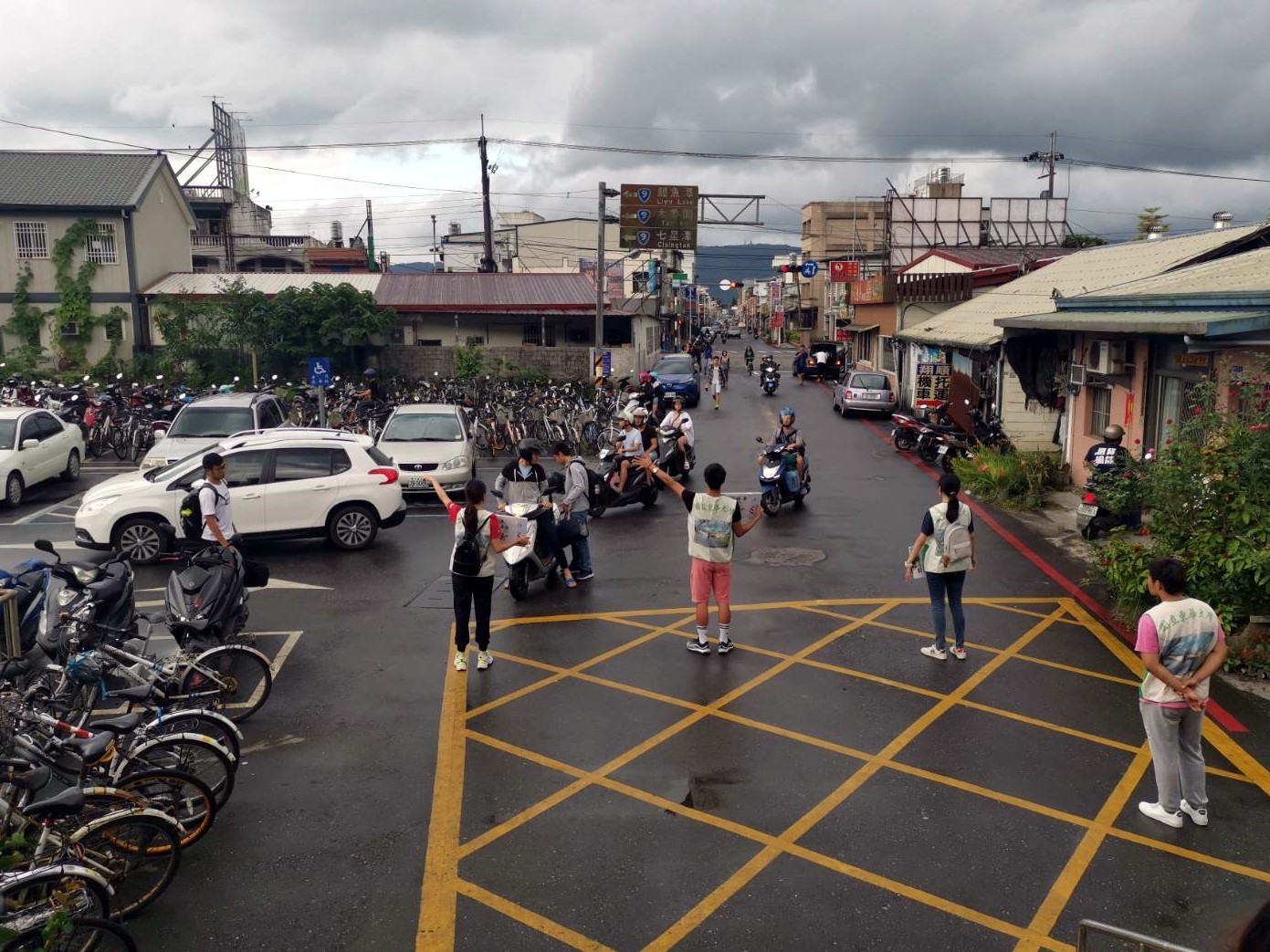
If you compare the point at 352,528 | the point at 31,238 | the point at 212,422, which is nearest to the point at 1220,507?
the point at 352,528

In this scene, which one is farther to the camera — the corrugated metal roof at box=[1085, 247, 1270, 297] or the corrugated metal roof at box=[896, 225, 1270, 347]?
the corrugated metal roof at box=[896, 225, 1270, 347]

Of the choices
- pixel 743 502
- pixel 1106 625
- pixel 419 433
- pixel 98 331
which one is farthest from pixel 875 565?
pixel 98 331

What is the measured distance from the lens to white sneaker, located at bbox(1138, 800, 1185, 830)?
6.27m

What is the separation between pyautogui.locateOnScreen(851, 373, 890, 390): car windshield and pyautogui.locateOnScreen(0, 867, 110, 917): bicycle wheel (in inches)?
1115

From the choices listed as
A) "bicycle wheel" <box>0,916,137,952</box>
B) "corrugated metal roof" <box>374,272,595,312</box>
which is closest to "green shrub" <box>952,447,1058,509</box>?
"bicycle wheel" <box>0,916,137,952</box>

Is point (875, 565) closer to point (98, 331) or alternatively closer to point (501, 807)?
point (501, 807)

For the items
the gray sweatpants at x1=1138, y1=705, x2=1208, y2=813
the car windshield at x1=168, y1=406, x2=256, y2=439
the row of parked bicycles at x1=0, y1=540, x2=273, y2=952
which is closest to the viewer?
the row of parked bicycles at x1=0, y1=540, x2=273, y2=952

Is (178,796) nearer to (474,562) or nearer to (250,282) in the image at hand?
(474,562)

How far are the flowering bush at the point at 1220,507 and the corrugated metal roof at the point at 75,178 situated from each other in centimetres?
3255

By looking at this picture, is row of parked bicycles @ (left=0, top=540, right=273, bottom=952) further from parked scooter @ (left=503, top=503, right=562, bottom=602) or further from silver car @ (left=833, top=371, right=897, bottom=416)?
silver car @ (left=833, top=371, right=897, bottom=416)

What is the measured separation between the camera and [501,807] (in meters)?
6.54

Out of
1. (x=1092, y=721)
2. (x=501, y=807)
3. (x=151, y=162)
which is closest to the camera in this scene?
(x=501, y=807)

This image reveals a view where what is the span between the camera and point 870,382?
31359 mm

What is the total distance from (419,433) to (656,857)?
1303 centimetres
